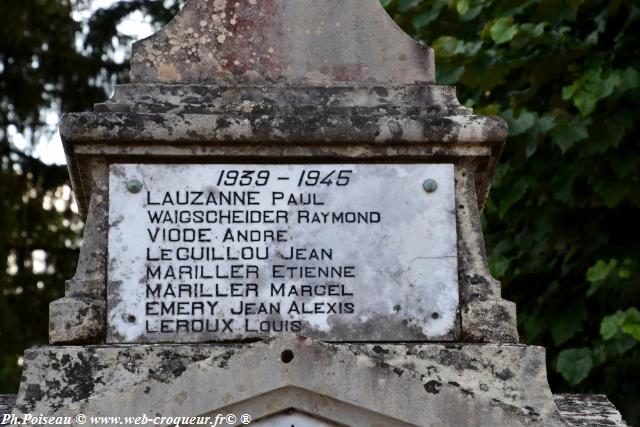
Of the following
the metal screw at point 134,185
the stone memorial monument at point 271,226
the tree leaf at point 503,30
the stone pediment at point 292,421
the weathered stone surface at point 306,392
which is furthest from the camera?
the tree leaf at point 503,30

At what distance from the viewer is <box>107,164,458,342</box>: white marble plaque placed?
3635mm

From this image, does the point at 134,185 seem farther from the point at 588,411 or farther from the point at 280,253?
the point at 588,411

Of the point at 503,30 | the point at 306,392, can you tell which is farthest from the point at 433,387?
the point at 503,30

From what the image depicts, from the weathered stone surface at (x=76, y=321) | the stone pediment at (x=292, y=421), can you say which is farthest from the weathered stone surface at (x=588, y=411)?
the weathered stone surface at (x=76, y=321)

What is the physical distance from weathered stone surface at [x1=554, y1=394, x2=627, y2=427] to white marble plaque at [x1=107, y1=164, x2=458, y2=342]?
558 millimetres

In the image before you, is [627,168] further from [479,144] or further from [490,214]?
[479,144]

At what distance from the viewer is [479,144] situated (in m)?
3.86

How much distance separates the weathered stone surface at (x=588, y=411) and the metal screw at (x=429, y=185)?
32.7 inches

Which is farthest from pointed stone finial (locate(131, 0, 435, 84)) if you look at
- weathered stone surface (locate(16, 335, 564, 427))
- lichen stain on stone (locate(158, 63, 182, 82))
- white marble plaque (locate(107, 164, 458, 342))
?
weathered stone surface (locate(16, 335, 564, 427))

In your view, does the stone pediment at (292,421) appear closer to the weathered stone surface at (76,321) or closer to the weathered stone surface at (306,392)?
the weathered stone surface at (306,392)

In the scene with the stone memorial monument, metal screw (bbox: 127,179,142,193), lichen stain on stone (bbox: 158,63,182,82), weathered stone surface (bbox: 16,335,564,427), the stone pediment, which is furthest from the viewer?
lichen stain on stone (bbox: 158,63,182,82)

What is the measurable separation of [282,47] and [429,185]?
714mm

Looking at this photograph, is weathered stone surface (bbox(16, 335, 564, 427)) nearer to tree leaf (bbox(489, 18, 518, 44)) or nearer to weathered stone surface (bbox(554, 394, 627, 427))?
weathered stone surface (bbox(554, 394, 627, 427))

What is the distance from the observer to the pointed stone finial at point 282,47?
3.99 m
